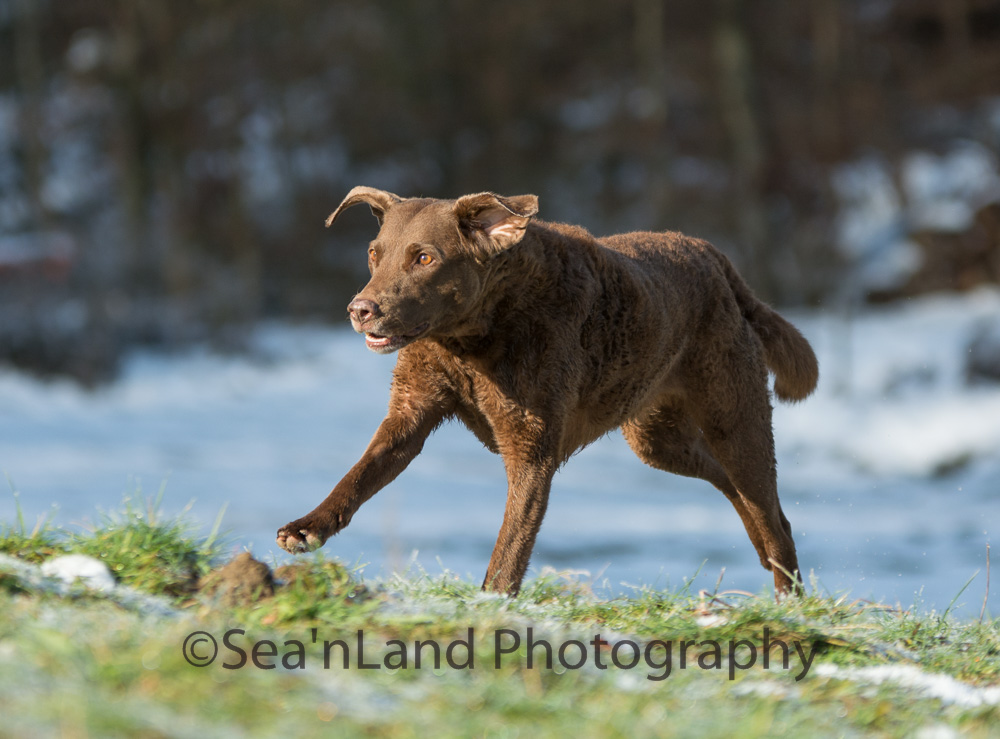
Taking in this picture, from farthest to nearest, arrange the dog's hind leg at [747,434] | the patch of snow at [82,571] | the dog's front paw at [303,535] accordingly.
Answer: the dog's hind leg at [747,434] < the dog's front paw at [303,535] < the patch of snow at [82,571]

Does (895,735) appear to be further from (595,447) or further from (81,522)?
(595,447)

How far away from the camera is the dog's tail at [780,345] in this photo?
5.45 metres

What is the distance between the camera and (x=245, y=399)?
1638cm

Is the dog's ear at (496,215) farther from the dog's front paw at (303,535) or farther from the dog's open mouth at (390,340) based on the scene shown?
the dog's front paw at (303,535)

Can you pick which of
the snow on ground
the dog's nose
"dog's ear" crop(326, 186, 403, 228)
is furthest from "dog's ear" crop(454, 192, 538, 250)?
the snow on ground

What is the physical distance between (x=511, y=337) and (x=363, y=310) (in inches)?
24.4

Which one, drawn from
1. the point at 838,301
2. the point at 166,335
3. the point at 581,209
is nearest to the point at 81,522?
the point at 166,335

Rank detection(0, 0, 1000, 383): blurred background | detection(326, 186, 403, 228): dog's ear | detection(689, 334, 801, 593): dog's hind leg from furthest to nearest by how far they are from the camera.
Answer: detection(0, 0, 1000, 383): blurred background, detection(689, 334, 801, 593): dog's hind leg, detection(326, 186, 403, 228): dog's ear

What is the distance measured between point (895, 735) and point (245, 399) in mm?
14271

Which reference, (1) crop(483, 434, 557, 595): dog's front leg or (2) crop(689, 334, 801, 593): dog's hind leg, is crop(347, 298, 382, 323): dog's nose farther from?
(2) crop(689, 334, 801, 593): dog's hind leg

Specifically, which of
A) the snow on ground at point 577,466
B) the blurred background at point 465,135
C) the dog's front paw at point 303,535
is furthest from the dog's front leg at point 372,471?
the blurred background at point 465,135

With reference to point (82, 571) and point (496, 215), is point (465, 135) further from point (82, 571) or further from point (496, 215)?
point (82, 571)

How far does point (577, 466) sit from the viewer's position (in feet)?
46.9

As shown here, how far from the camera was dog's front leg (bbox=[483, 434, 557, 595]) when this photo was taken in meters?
4.14
